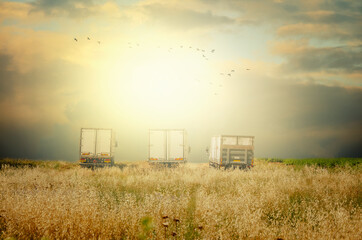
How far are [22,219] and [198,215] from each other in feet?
13.7

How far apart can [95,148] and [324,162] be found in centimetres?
2478

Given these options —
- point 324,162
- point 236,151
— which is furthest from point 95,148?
point 324,162

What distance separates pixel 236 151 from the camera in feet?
74.7

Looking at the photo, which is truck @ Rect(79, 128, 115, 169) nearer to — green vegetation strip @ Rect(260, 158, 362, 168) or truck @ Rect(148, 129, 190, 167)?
truck @ Rect(148, 129, 190, 167)

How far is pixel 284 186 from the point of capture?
1227 cm

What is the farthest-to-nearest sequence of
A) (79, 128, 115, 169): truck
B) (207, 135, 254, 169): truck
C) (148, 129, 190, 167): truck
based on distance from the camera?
(79, 128, 115, 169): truck → (148, 129, 190, 167): truck → (207, 135, 254, 169): truck

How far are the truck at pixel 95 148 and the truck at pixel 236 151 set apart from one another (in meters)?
10.1

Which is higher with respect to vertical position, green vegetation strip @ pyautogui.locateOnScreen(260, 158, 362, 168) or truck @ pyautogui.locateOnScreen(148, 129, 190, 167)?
truck @ pyautogui.locateOnScreen(148, 129, 190, 167)

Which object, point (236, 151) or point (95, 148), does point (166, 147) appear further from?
point (95, 148)

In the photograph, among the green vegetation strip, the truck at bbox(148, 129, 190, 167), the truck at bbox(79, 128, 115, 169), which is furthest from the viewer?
the green vegetation strip

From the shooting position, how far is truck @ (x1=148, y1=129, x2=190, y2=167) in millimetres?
24031

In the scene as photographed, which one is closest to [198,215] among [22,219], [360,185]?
[22,219]

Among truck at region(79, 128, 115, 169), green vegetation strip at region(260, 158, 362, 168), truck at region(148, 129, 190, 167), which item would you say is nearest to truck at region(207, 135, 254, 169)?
truck at region(148, 129, 190, 167)

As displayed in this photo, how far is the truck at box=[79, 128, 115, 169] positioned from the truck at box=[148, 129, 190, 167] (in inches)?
159
